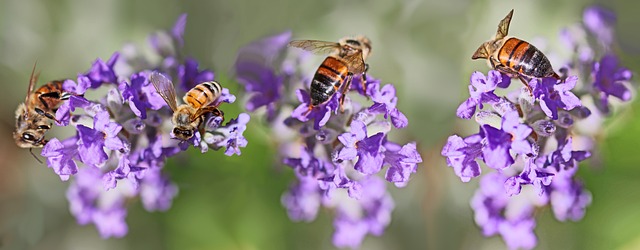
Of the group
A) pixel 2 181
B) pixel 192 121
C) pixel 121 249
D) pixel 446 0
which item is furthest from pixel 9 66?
pixel 446 0

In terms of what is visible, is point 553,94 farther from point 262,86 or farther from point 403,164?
point 262,86

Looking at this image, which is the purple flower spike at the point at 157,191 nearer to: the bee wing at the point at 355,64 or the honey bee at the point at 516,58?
the bee wing at the point at 355,64

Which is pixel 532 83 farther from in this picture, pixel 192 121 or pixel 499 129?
pixel 192 121

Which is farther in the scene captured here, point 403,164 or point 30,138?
point 30,138

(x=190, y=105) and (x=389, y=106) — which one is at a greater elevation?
(x=389, y=106)

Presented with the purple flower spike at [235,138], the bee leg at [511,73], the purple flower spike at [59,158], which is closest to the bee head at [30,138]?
the purple flower spike at [59,158]

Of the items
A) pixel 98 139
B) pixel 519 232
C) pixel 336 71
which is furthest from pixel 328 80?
pixel 519 232
